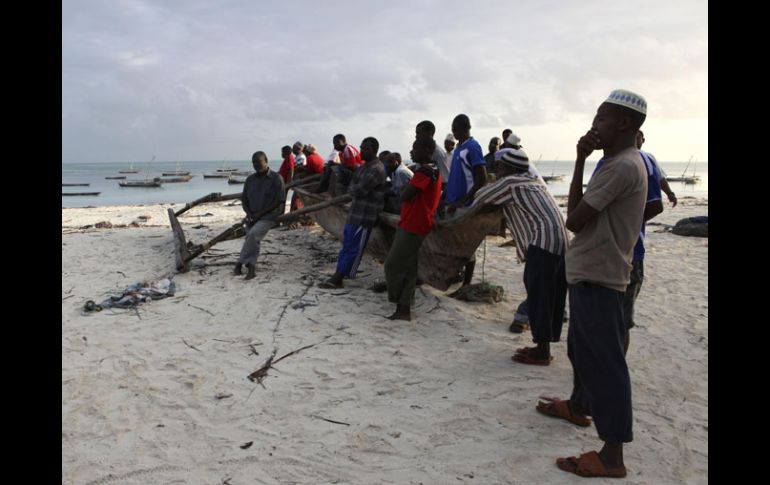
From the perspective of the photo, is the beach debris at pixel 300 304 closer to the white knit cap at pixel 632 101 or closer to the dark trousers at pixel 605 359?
the dark trousers at pixel 605 359

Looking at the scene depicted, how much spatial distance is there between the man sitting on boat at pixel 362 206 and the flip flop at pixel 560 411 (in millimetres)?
3039

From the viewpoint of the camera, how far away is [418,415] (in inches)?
123

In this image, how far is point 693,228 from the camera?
9414mm

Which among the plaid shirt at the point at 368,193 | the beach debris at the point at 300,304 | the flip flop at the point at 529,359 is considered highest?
the plaid shirt at the point at 368,193

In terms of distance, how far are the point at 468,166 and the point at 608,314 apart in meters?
2.94

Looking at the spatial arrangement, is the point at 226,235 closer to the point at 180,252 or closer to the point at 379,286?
the point at 180,252

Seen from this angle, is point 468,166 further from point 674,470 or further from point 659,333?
point 674,470

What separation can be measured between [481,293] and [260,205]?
3.08 meters

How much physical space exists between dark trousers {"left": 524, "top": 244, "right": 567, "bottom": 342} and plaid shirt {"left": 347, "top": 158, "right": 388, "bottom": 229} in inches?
87.8

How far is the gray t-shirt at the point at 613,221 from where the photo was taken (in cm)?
221

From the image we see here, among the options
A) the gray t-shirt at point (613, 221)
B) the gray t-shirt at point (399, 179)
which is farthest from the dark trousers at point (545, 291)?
the gray t-shirt at point (399, 179)

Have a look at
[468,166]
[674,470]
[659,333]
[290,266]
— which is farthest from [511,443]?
[290,266]

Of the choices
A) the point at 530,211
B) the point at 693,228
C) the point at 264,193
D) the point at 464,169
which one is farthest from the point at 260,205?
the point at 693,228
